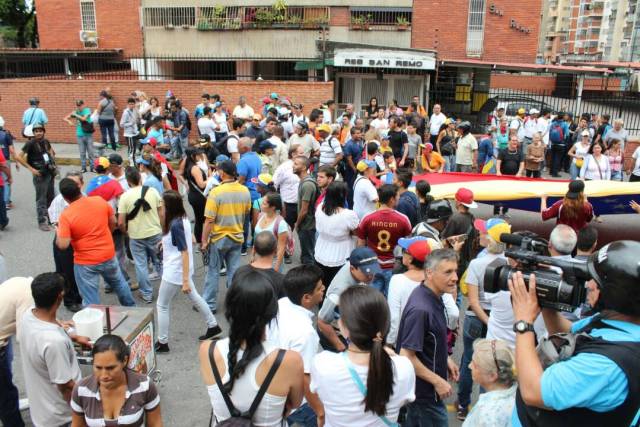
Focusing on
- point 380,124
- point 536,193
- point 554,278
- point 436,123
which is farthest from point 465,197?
point 436,123

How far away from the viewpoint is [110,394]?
300cm

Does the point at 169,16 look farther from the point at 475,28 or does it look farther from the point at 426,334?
the point at 426,334

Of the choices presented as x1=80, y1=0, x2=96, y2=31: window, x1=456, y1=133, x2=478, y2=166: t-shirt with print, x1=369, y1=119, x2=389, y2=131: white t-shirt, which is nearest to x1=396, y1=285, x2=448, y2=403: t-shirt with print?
x1=456, y1=133, x2=478, y2=166: t-shirt with print

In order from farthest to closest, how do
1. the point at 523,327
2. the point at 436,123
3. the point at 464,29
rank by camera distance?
the point at 464,29 < the point at 436,123 < the point at 523,327

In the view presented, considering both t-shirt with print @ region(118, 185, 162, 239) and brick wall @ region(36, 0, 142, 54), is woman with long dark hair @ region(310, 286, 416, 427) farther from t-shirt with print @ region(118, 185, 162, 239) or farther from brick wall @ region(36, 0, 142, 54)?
brick wall @ region(36, 0, 142, 54)

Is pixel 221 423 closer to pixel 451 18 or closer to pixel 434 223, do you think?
pixel 434 223

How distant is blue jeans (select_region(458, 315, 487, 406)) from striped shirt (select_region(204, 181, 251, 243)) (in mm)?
2840

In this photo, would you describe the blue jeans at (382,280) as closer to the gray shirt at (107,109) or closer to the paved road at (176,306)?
the paved road at (176,306)

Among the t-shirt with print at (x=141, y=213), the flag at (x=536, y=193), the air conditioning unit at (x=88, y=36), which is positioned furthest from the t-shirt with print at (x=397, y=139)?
the air conditioning unit at (x=88, y=36)

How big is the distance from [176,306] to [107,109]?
33.6 feet

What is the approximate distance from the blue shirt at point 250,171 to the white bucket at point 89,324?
3934 mm

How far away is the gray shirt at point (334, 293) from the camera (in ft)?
13.0

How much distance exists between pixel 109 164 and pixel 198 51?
64.6 ft

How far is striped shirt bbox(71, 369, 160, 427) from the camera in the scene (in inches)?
117
